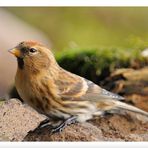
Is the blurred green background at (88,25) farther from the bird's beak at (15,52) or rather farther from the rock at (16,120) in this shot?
the bird's beak at (15,52)

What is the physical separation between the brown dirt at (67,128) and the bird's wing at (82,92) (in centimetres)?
10

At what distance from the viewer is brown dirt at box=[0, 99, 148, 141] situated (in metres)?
3.13

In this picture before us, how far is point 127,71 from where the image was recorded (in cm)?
394

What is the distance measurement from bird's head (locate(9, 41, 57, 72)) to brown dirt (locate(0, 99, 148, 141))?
0.21 m

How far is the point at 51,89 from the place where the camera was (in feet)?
Result: 10.3

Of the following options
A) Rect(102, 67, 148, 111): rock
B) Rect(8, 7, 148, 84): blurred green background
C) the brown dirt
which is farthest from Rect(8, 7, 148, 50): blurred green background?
the brown dirt

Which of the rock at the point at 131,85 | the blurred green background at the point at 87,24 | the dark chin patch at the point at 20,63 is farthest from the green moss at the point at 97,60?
the dark chin patch at the point at 20,63

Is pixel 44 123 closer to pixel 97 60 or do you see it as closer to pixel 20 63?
pixel 20 63

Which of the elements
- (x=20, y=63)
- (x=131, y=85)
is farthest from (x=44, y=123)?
(x=131, y=85)

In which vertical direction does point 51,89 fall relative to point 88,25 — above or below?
below

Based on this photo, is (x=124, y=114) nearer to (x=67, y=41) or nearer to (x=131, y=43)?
(x=131, y=43)

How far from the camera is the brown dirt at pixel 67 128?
3135mm

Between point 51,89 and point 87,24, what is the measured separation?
1.77 metres

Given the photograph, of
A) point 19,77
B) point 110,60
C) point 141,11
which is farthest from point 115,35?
point 19,77
